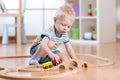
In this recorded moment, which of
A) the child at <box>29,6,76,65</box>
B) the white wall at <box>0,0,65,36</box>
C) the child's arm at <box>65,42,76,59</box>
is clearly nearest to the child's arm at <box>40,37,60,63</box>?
the child at <box>29,6,76,65</box>

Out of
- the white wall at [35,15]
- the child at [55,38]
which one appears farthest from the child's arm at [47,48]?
the white wall at [35,15]

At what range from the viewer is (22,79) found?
126cm

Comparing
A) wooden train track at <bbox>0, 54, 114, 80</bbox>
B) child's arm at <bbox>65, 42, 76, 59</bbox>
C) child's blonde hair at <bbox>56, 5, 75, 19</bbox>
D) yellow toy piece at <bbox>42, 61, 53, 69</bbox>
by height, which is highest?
child's blonde hair at <bbox>56, 5, 75, 19</bbox>

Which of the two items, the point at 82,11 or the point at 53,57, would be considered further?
the point at 82,11

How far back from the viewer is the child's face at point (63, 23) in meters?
1.59

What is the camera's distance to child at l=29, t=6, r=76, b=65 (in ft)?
5.23

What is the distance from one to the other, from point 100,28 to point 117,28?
40cm

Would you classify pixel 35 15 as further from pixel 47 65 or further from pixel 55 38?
pixel 47 65

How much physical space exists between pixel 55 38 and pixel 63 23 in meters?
0.13

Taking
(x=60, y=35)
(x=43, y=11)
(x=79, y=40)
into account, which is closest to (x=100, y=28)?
(x=79, y=40)

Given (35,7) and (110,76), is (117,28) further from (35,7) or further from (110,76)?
(110,76)

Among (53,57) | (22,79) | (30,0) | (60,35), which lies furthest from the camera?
(30,0)

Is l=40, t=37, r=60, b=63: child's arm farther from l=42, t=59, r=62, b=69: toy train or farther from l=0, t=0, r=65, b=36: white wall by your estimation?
l=0, t=0, r=65, b=36: white wall

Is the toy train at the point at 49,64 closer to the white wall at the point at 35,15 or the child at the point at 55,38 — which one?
the child at the point at 55,38
